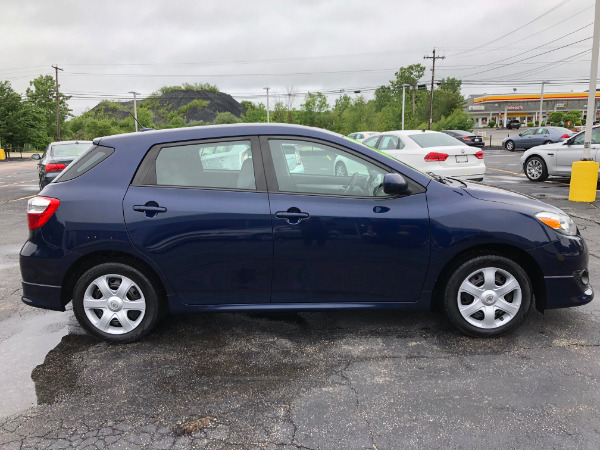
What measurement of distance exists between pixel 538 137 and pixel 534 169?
1939cm

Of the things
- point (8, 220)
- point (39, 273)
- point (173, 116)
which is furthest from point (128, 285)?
point (173, 116)

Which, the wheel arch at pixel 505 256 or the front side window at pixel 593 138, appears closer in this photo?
the wheel arch at pixel 505 256

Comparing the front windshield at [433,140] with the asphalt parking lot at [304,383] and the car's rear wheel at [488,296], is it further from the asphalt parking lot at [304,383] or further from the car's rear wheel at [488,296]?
the car's rear wheel at [488,296]

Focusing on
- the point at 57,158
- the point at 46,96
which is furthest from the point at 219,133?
the point at 46,96

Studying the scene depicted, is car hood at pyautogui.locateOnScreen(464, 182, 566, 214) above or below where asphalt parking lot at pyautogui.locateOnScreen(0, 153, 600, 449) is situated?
above

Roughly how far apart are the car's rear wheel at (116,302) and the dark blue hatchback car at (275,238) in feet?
0.03

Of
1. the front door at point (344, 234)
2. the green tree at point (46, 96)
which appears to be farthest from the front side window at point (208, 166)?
the green tree at point (46, 96)

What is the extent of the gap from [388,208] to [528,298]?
1259mm

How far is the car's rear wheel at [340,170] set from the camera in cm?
383

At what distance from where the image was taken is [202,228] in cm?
362

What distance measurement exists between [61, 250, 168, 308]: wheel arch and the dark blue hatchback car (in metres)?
0.01

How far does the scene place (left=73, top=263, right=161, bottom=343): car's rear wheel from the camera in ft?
12.3

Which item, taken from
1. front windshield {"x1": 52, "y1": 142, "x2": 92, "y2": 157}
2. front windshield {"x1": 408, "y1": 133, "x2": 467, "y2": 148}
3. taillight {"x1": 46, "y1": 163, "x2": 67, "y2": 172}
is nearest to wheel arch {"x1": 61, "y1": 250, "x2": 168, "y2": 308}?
front windshield {"x1": 408, "y1": 133, "x2": 467, "y2": 148}

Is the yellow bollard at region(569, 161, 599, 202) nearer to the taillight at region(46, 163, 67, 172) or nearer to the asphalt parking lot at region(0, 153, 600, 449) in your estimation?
the asphalt parking lot at region(0, 153, 600, 449)
